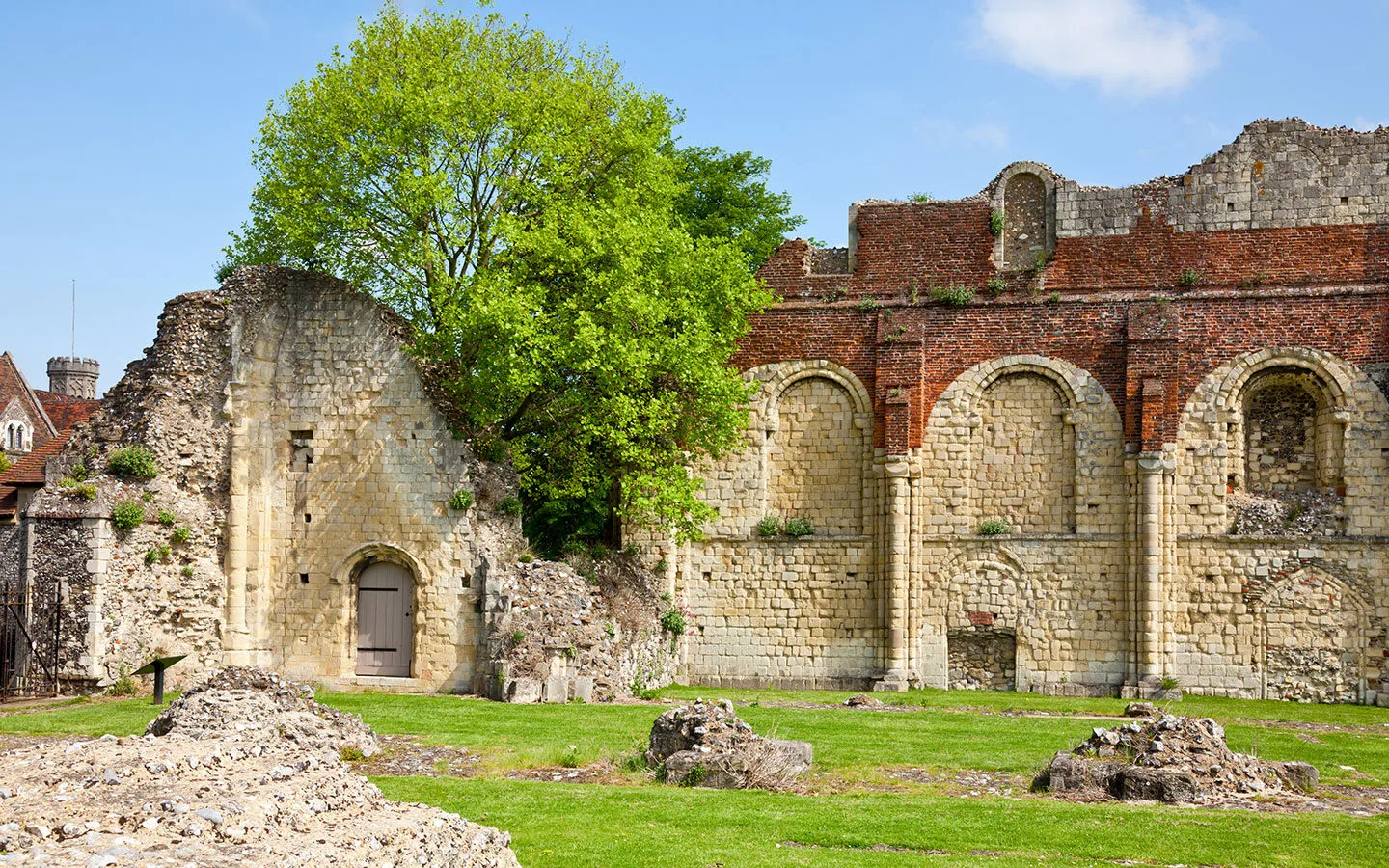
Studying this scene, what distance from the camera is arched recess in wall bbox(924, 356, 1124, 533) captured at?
2420 centimetres

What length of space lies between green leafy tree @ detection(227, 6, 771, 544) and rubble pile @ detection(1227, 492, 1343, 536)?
29.2 feet

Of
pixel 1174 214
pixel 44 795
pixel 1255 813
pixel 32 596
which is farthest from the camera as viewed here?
pixel 1174 214

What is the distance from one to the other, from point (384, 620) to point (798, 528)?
25.2 feet

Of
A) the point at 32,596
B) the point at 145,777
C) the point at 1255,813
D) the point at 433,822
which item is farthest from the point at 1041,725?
the point at 32,596

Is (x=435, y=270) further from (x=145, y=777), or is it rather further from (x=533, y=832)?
(x=145, y=777)

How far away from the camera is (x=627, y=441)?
2286 centimetres

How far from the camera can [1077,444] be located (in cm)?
2428

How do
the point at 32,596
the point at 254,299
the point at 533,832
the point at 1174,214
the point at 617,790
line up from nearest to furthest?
the point at 533,832, the point at 617,790, the point at 32,596, the point at 254,299, the point at 1174,214

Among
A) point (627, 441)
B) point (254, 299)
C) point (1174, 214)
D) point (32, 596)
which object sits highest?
point (1174, 214)

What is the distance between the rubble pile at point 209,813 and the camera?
686 centimetres

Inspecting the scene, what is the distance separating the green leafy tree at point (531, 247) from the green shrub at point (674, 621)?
186 cm

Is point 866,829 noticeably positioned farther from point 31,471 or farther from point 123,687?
point 31,471

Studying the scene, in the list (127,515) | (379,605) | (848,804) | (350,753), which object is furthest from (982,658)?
(127,515)

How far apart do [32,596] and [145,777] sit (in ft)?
47.1
